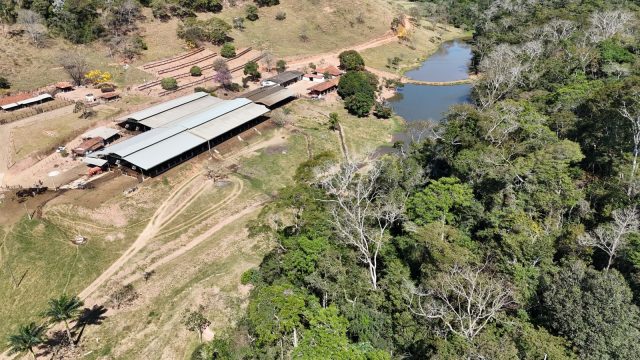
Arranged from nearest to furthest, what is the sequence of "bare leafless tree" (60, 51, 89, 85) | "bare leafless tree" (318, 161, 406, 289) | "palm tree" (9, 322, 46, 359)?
"palm tree" (9, 322, 46, 359), "bare leafless tree" (318, 161, 406, 289), "bare leafless tree" (60, 51, 89, 85)

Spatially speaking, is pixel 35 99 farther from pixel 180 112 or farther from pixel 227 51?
pixel 227 51

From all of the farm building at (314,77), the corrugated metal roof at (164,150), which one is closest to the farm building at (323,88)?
the farm building at (314,77)

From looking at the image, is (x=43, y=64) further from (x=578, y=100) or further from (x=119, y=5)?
(x=578, y=100)

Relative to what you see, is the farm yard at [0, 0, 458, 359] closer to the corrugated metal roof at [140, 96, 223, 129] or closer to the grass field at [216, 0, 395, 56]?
the corrugated metal roof at [140, 96, 223, 129]

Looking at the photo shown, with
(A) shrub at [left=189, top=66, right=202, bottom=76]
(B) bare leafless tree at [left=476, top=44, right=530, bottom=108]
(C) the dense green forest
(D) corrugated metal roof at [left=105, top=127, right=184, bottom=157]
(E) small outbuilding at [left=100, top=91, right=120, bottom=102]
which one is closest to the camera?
(C) the dense green forest

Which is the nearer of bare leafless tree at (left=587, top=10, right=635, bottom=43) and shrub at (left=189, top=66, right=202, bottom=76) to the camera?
bare leafless tree at (left=587, top=10, right=635, bottom=43)

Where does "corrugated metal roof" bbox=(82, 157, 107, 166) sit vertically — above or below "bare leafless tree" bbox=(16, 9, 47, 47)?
below

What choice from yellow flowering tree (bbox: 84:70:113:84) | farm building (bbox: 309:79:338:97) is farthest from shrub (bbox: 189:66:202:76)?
farm building (bbox: 309:79:338:97)
